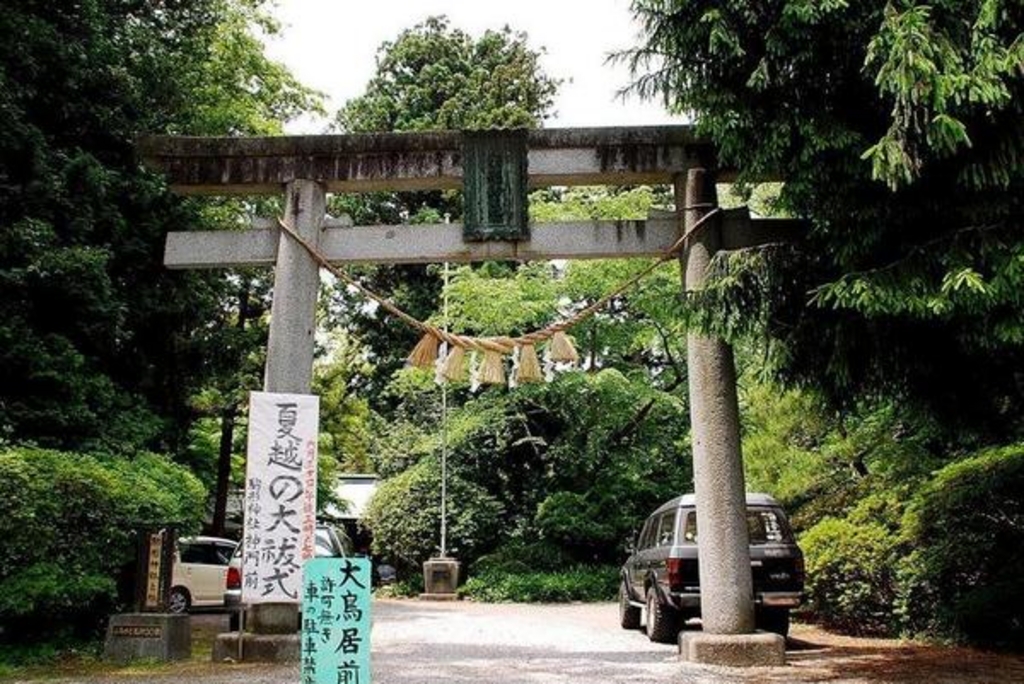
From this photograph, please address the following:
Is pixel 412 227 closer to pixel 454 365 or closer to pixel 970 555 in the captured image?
pixel 454 365

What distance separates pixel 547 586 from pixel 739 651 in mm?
12721

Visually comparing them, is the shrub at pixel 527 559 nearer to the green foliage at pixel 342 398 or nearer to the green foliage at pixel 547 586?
the green foliage at pixel 547 586

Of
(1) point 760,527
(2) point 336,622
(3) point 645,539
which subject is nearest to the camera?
(2) point 336,622

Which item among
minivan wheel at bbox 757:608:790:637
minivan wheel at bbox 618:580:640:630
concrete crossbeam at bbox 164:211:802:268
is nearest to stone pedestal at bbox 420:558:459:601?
minivan wheel at bbox 618:580:640:630

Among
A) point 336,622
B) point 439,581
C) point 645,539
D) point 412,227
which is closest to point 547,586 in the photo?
point 439,581

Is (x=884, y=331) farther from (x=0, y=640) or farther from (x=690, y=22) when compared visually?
(x=0, y=640)

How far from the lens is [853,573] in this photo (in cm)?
1129

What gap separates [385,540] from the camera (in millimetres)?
23812

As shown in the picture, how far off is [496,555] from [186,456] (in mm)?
8198

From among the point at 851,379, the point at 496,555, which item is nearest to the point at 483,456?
the point at 496,555

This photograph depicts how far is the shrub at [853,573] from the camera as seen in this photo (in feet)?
35.6

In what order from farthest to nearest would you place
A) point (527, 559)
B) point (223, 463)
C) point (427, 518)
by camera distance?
point (427, 518) → point (527, 559) → point (223, 463)

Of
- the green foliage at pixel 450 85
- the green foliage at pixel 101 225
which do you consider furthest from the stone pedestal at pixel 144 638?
the green foliage at pixel 450 85

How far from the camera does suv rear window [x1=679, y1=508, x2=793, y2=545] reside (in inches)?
401
